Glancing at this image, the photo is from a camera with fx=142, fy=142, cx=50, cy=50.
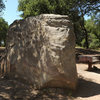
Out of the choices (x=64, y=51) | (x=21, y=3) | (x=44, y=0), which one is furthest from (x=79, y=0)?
(x=64, y=51)

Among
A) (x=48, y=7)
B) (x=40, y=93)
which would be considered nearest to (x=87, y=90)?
(x=40, y=93)

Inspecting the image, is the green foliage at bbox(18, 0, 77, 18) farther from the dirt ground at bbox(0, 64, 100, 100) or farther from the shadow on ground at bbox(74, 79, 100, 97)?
the dirt ground at bbox(0, 64, 100, 100)

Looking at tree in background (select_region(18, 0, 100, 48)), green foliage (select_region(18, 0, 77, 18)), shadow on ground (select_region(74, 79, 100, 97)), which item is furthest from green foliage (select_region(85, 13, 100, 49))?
shadow on ground (select_region(74, 79, 100, 97))

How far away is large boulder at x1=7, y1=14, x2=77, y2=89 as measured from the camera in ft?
14.3

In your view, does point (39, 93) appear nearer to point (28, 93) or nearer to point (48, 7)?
point (28, 93)

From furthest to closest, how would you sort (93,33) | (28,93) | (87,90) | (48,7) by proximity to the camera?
(93,33), (48,7), (87,90), (28,93)

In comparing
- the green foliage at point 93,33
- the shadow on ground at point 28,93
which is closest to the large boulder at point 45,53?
the shadow on ground at point 28,93

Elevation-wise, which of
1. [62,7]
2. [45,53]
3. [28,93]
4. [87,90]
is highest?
[62,7]

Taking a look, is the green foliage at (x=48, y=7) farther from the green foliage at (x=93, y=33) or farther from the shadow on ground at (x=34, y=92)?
the green foliage at (x=93, y=33)

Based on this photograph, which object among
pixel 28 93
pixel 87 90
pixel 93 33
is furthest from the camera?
pixel 93 33

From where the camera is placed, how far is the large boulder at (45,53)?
4.37m

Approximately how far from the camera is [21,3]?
55.8 feet

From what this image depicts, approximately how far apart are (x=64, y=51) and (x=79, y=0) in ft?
38.2

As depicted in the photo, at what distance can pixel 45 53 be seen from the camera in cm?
460
